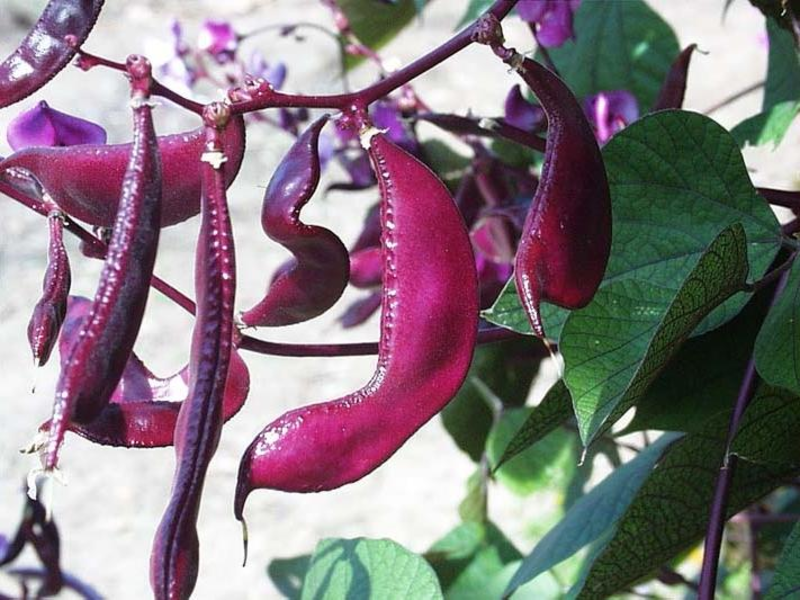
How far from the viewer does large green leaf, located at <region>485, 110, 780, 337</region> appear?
468 mm

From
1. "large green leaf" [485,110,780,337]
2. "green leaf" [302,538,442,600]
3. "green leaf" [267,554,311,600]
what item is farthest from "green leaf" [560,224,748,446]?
"green leaf" [267,554,311,600]

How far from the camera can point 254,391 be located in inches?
97.5

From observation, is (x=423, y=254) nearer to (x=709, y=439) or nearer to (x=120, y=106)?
(x=709, y=439)

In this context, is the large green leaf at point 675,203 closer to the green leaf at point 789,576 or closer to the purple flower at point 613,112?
the green leaf at point 789,576

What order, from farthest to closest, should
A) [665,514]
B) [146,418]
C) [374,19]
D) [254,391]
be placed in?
1. [254,391]
2. [374,19]
3. [665,514]
4. [146,418]

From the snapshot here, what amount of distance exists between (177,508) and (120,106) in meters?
3.10

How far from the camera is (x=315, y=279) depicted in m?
0.41

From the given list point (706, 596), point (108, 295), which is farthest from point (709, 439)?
point (108, 295)

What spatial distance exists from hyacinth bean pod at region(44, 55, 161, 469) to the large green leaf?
187mm

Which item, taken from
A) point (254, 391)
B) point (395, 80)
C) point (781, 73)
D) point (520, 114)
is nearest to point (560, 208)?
point (395, 80)

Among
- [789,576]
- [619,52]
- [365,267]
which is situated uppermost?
[619,52]

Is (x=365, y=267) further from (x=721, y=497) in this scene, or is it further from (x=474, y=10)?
(x=721, y=497)

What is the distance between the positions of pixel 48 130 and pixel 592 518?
0.32 metres

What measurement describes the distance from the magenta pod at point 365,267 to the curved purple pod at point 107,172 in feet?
1.11
